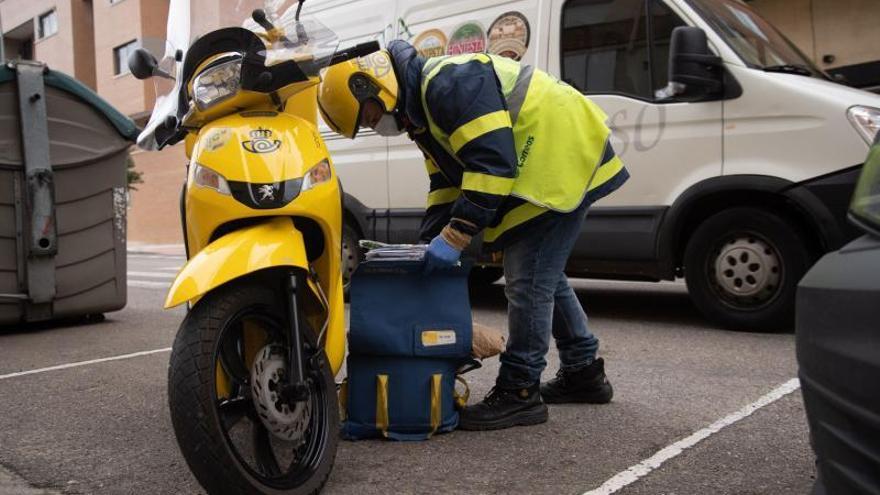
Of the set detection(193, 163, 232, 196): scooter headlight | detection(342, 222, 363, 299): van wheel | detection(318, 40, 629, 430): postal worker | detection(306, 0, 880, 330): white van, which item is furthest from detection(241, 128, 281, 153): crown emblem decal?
detection(342, 222, 363, 299): van wheel

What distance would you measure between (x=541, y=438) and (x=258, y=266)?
1.29 meters

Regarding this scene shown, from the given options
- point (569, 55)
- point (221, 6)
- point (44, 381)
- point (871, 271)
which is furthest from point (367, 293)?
point (569, 55)

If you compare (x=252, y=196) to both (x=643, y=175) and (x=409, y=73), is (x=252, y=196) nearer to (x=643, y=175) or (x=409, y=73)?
(x=409, y=73)

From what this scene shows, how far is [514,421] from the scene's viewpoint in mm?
3133

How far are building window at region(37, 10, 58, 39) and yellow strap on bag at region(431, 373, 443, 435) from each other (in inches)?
1541

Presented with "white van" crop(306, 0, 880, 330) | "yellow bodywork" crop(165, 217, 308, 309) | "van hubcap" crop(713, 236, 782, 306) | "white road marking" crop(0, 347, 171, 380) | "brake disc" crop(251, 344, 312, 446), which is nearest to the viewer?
"yellow bodywork" crop(165, 217, 308, 309)

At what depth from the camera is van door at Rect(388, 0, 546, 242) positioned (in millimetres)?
5754

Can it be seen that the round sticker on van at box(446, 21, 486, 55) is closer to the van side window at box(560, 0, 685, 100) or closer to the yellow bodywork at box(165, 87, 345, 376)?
the van side window at box(560, 0, 685, 100)

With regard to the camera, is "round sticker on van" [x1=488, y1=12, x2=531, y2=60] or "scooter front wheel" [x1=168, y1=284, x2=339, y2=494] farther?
"round sticker on van" [x1=488, y1=12, x2=531, y2=60]

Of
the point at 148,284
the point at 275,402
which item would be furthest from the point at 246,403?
the point at 148,284

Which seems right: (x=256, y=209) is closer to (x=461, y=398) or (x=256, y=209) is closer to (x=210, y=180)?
(x=210, y=180)

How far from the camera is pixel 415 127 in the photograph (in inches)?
116

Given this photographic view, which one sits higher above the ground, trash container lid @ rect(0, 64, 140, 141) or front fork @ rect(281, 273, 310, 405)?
trash container lid @ rect(0, 64, 140, 141)

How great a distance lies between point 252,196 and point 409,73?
0.75 m
